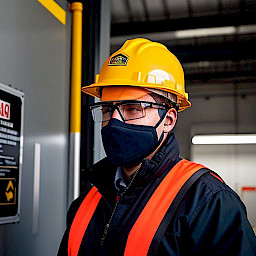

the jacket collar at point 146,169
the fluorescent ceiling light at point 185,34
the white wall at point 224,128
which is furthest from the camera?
the white wall at point 224,128

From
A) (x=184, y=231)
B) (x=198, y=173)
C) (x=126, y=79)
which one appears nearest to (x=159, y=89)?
(x=126, y=79)

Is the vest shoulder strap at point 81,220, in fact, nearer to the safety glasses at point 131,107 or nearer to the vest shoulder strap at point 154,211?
the vest shoulder strap at point 154,211

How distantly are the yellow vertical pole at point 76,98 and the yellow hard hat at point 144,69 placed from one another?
90cm

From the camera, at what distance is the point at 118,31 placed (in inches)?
174

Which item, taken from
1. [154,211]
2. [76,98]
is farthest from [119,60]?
[76,98]

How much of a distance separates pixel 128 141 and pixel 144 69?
1.08ft

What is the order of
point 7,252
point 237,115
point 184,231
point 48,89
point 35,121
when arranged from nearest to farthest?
1. point 184,231
2. point 7,252
3. point 35,121
4. point 48,89
5. point 237,115

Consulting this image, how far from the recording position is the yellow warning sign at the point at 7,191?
2.08 metres

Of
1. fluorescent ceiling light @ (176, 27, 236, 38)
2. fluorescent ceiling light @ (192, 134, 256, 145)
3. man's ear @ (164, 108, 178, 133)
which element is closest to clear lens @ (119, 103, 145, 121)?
man's ear @ (164, 108, 178, 133)

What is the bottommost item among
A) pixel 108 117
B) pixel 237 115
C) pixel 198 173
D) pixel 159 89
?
pixel 198 173

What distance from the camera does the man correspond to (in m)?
1.53

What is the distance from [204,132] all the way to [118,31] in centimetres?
395

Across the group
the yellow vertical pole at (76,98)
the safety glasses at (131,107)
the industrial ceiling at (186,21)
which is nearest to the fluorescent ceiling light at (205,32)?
the industrial ceiling at (186,21)

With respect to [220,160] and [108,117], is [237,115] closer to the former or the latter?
[220,160]
